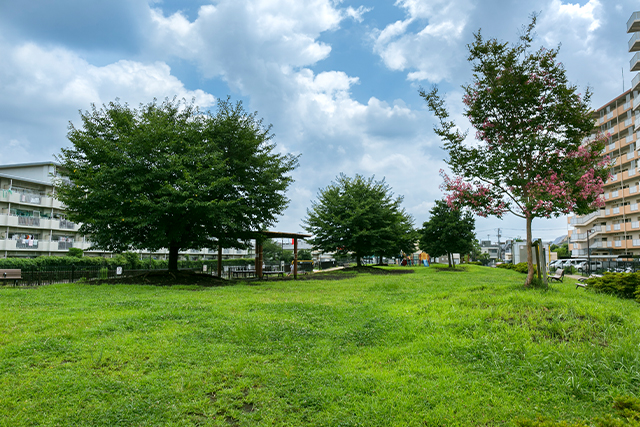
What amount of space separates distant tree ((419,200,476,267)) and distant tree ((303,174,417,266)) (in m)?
4.28

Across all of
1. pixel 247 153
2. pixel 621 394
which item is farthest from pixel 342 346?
pixel 247 153

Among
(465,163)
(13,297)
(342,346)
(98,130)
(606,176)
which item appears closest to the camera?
(342,346)

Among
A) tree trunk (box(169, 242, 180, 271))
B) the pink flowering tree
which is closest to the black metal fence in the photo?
tree trunk (box(169, 242, 180, 271))

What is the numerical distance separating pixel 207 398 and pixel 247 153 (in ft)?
48.5

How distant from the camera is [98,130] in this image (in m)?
17.8

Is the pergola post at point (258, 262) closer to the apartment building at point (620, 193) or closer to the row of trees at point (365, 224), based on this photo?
the row of trees at point (365, 224)

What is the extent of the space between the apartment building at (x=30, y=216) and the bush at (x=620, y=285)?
3223 centimetres

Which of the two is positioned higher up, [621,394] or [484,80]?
[484,80]

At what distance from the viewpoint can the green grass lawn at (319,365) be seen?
3898mm

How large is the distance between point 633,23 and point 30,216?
60.8 m

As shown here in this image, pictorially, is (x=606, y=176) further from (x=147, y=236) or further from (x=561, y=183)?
(x=147, y=236)

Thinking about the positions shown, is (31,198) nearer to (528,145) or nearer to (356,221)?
(356,221)

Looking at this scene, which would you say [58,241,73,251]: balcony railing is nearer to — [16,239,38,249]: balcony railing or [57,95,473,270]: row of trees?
[16,239,38,249]: balcony railing

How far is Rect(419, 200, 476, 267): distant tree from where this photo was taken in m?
31.8
